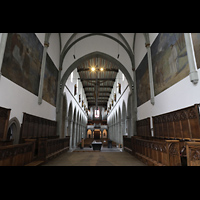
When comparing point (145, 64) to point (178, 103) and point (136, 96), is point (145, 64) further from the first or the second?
point (178, 103)

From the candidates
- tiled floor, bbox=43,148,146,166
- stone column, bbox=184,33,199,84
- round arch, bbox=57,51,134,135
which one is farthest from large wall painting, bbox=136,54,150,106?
tiled floor, bbox=43,148,146,166

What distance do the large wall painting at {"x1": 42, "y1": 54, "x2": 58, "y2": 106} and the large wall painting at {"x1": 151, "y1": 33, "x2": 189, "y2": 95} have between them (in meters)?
6.74

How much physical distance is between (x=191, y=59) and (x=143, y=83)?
497cm

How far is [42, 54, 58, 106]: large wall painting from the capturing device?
9.34 metres

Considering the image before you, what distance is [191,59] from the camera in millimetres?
4801

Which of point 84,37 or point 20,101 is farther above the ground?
point 84,37

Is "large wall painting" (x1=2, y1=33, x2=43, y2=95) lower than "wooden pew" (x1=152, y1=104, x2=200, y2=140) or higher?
higher

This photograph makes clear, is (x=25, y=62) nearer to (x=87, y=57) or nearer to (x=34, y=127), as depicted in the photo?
(x=34, y=127)

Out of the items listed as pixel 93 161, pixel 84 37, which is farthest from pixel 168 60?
pixel 84 37

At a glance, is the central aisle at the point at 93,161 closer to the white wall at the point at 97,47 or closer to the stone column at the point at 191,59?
the stone column at the point at 191,59

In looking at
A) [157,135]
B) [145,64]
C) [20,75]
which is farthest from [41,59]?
[157,135]

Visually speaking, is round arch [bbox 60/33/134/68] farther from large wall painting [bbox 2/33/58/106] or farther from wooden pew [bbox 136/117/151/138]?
wooden pew [bbox 136/117/151/138]

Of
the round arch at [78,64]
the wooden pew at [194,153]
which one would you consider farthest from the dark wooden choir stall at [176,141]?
the round arch at [78,64]

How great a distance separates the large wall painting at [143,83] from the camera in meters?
9.05
